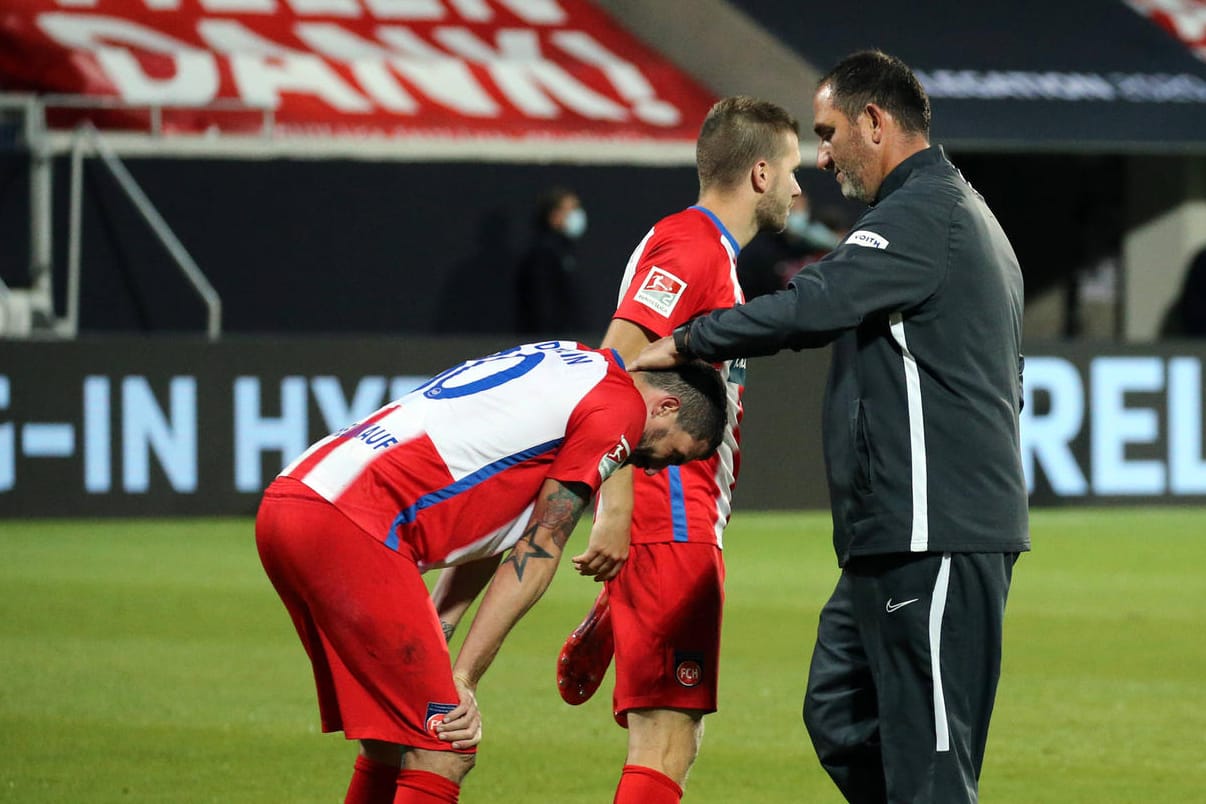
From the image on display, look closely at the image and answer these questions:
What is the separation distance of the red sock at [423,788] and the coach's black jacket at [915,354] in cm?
112

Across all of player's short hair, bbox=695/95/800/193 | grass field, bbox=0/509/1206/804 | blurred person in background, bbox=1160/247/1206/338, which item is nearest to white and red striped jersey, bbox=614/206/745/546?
player's short hair, bbox=695/95/800/193

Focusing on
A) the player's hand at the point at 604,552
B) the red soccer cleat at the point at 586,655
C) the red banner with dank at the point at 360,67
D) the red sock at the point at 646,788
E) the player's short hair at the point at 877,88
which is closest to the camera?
the player's short hair at the point at 877,88

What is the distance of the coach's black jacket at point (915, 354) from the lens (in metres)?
4.62

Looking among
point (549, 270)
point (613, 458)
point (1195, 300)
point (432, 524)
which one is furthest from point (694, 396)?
point (1195, 300)

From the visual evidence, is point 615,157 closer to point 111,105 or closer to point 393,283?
point 393,283

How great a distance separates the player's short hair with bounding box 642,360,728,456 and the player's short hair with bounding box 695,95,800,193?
3.72 feet

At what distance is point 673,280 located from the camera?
568cm

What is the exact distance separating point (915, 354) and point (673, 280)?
1.14m

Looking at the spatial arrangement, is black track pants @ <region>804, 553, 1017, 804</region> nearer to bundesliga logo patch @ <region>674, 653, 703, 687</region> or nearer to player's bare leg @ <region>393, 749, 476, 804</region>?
bundesliga logo patch @ <region>674, 653, 703, 687</region>

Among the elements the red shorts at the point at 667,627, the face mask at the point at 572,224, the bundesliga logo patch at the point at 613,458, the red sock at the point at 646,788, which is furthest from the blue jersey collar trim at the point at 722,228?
the face mask at the point at 572,224

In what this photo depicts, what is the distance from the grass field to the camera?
6.96 m

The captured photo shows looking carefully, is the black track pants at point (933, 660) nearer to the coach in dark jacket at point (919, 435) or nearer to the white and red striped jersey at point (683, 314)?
the coach in dark jacket at point (919, 435)

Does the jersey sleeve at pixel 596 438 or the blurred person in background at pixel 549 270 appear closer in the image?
the jersey sleeve at pixel 596 438

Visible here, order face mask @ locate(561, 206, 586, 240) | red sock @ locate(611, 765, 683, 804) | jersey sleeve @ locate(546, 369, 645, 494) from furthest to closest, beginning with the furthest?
face mask @ locate(561, 206, 586, 240) < red sock @ locate(611, 765, 683, 804) < jersey sleeve @ locate(546, 369, 645, 494)
